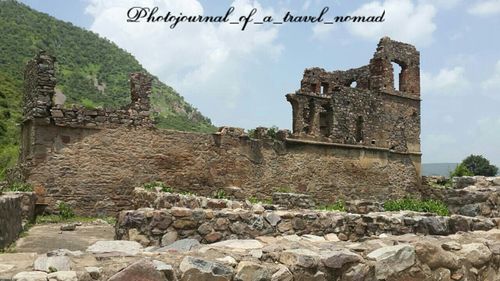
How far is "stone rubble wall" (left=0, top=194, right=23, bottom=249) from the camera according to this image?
23.7ft

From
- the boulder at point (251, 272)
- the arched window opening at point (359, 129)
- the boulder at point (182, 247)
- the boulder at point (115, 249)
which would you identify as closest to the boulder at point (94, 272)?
the boulder at point (115, 249)

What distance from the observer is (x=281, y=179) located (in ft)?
54.3

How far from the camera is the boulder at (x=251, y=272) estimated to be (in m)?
3.22

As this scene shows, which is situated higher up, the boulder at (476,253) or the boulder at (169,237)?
the boulder at (476,253)

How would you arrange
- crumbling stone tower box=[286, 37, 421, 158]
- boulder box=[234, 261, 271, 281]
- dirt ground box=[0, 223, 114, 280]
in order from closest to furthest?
boulder box=[234, 261, 271, 281] → dirt ground box=[0, 223, 114, 280] → crumbling stone tower box=[286, 37, 421, 158]

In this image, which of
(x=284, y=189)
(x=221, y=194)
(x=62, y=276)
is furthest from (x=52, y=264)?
(x=284, y=189)

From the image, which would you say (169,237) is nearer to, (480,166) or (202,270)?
(202,270)

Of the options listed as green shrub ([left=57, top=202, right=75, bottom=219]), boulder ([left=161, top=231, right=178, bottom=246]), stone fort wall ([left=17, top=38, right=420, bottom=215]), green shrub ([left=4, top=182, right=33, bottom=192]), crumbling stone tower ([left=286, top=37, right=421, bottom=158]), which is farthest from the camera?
crumbling stone tower ([left=286, top=37, right=421, bottom=158])

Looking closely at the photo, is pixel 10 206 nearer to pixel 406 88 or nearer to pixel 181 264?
pixel 181 264

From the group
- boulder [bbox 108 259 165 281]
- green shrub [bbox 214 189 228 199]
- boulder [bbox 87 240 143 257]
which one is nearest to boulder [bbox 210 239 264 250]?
boulder [bbox 87 240 143 257]

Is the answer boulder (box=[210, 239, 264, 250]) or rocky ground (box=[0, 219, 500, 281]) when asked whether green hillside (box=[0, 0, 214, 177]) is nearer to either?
boulder (box=[210, 239, 264, 250])

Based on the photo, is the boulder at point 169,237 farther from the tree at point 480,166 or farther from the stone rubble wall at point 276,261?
the tree at point 480,166

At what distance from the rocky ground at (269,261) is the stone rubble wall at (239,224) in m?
0.97

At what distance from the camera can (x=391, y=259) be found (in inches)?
149
